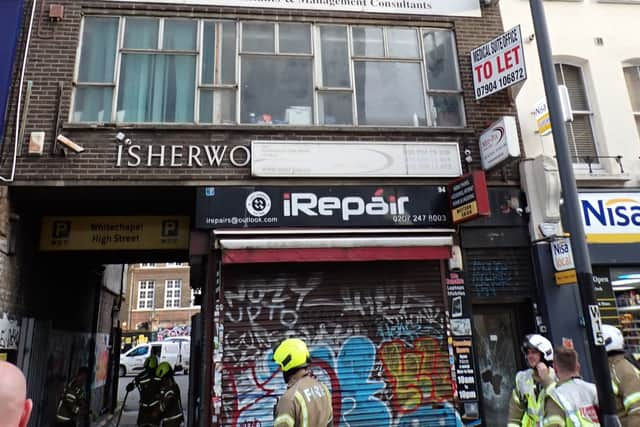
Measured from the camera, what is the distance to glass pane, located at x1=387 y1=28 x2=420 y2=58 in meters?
9.49

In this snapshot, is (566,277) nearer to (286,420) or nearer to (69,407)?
(286,420)

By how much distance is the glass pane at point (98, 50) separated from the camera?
8.56 m

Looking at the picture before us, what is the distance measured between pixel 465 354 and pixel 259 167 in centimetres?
472

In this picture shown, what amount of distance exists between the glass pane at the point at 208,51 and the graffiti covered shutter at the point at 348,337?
3.58 m

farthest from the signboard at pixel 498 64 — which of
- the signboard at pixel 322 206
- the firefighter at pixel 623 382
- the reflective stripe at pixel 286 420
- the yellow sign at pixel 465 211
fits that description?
the reflective stripe at pixel 286 420

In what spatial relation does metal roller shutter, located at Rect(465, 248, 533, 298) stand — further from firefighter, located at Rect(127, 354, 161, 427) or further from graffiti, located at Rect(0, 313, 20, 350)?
graffiti, located at Rect(0, 313, 20, 350)

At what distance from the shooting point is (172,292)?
41.1 meters

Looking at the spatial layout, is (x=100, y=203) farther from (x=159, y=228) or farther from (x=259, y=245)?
→ (x=259, y=245)

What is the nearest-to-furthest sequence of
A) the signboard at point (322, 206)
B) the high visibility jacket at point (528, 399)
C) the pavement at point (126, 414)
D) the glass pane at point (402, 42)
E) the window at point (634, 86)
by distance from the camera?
the high visibility jacket at point (528, 399), the signboard at point (322, 206), the glass pane at point (402, 42), the window at point (634, 86), the pavement at point (126, 414)

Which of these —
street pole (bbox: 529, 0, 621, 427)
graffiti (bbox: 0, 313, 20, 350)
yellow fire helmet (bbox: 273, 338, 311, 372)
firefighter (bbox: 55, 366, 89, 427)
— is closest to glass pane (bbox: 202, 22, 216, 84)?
graffiti (bbox: 0, 313, 20, 350)

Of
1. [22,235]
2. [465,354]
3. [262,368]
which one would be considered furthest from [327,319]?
[22,235]

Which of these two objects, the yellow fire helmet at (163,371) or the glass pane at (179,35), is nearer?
the glass pane at (179,35)

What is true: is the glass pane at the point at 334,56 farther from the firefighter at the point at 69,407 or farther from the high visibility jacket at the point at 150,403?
the firefighter at the point at 69,407

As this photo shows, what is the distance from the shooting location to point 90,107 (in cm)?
838
